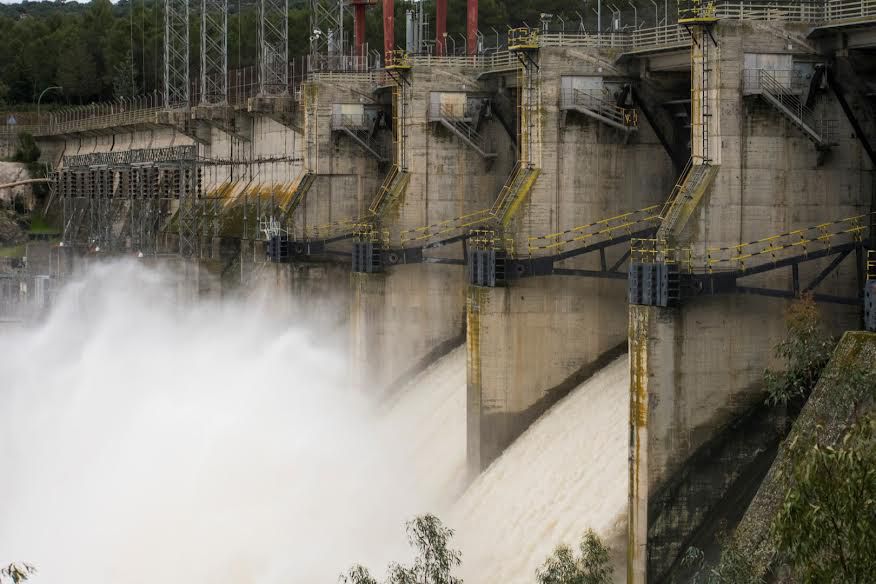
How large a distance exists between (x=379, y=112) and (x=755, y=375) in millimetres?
28122

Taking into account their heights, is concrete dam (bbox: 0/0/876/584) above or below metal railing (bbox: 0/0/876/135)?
below

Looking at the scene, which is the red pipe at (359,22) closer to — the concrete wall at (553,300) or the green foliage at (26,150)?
the concrete wall at (553,300)

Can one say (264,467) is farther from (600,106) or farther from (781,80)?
(781,80)

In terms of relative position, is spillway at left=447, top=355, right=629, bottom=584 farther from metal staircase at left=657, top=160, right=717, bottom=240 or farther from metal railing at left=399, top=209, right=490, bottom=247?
metal railing at left=399, top=209, right=490, bottom=247

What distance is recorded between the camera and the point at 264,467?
50.8m

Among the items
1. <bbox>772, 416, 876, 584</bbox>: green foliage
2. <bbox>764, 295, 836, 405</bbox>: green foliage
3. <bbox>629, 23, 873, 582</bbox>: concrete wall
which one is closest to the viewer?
<bbox>772, 416, 876, 584</bbox>: green foliage

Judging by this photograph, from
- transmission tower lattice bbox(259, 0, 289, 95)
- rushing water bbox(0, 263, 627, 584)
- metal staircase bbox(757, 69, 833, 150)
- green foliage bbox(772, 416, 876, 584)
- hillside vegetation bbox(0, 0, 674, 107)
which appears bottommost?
rushing water bbox(0, 263, 627, 584)

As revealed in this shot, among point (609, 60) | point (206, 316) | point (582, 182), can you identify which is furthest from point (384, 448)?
point (206, 316)

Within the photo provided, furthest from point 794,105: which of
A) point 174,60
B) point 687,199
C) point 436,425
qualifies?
point 174,60

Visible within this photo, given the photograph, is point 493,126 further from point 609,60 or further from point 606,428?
point 606,428

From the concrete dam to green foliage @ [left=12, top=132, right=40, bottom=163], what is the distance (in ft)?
148

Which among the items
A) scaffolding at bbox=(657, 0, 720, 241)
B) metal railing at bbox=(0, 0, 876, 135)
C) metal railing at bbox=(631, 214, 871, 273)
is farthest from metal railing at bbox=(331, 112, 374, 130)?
metal railing at bbox=(631, 214, 871, 273)

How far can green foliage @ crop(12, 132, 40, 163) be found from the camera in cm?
11862

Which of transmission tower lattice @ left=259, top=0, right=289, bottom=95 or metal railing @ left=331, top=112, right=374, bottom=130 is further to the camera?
transmission tower lattice @ left=259, top=0, right=289, bottom=95
